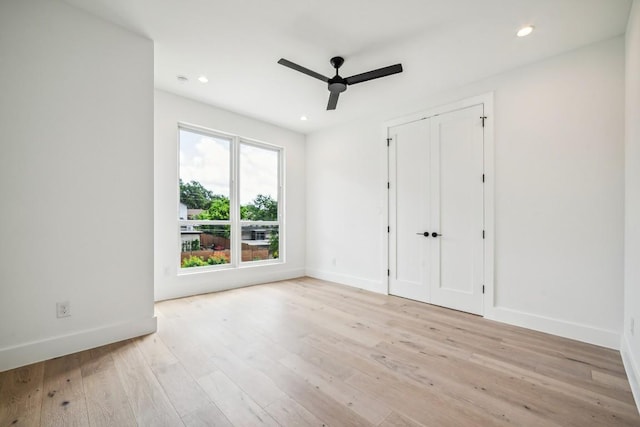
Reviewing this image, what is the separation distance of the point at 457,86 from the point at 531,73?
751mm

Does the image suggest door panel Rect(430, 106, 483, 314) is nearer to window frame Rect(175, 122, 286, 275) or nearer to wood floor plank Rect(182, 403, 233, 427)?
window frame Rect(175, 122, 286, 275)

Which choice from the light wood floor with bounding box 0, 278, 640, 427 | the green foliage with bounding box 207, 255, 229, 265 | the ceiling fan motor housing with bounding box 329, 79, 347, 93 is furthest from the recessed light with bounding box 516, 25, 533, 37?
the green foliage with bounding box 207, 255, 229, 265

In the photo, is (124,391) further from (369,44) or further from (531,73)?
(531,73)

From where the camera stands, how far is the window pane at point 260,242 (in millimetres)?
4734

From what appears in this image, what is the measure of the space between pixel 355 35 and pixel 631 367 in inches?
131

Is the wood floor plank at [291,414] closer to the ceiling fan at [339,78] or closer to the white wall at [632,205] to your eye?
the white wall at [632,205]

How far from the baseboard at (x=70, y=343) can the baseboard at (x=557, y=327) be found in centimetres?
364

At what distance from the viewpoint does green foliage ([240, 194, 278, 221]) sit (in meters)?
4.74

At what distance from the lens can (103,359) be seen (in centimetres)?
221

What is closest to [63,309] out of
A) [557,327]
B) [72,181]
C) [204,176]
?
[72,181]

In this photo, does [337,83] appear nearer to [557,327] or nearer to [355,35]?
[355,35]

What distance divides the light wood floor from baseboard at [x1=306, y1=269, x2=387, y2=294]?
126cm

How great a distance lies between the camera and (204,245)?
424cm

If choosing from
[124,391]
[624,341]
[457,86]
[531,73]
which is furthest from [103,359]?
[531,73]
